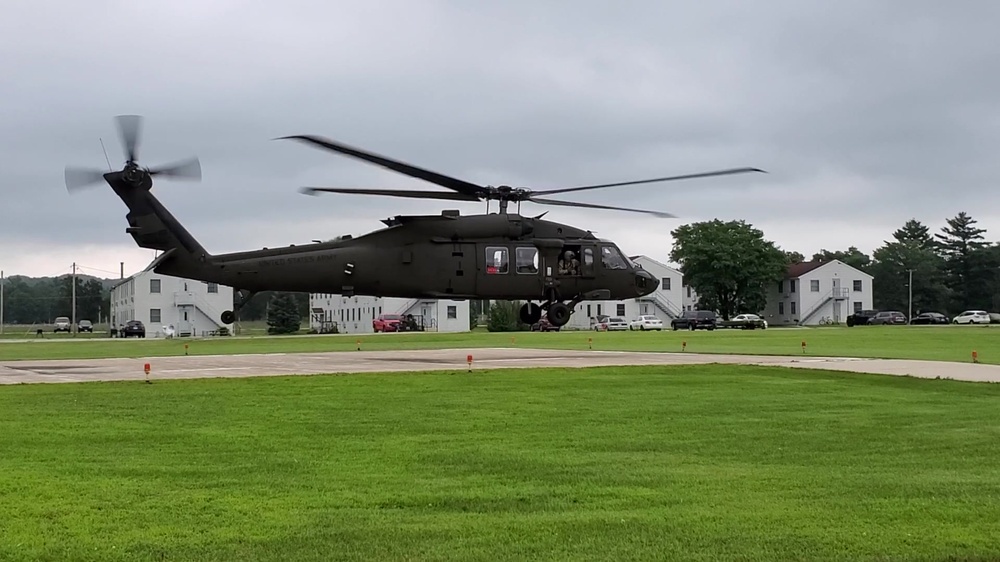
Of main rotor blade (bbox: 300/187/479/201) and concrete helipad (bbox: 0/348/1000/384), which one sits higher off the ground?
main rotor blade (bbox: 300/187/479/201)

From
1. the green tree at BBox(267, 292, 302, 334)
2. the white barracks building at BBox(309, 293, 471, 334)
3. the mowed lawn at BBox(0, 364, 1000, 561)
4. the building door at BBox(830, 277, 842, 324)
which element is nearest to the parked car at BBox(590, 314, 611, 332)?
the white barracks building at BBox(309, 293, 471, 334)

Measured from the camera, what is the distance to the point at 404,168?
2322 centimetres

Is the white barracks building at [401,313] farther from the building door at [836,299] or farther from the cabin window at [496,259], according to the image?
the cabin window at [496,259]

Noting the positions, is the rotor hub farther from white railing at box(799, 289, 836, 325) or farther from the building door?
the building door

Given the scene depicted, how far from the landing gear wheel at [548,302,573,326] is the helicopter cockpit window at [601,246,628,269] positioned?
1.85 meters

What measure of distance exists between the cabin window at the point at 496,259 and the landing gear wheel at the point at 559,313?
1.89 m

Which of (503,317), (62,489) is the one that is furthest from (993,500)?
(503,317)

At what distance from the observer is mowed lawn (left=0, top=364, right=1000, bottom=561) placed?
24.4 ft

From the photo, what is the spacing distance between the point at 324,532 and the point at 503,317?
79321mm

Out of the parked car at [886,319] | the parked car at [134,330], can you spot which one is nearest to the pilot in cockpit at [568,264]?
the parked car at [134,330]

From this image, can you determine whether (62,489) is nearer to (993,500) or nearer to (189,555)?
(189,555)

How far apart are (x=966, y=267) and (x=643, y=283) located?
4770 inches

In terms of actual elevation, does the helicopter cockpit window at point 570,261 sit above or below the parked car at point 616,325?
above

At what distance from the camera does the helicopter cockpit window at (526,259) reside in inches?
1118
